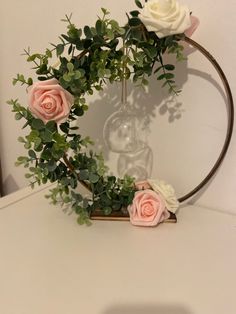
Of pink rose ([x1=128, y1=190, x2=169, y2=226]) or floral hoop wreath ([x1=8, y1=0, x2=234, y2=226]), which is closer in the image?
floral hoop wreath ([x1=8, y1=0, x2=234, y2=226])

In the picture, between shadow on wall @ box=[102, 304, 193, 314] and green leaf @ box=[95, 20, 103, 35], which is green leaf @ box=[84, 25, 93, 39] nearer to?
green leaf @ box=[95, 20, 103, 35]

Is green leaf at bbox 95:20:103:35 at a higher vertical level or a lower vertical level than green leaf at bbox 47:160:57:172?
higher

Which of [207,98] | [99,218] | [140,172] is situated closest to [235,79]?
[207,98]

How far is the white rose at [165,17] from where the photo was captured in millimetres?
649

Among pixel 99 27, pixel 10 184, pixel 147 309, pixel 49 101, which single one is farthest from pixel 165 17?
pixel 10 184

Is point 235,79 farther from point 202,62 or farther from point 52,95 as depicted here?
point 52,95

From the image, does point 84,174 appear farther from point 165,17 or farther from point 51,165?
point 165,17

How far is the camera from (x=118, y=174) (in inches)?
37.5

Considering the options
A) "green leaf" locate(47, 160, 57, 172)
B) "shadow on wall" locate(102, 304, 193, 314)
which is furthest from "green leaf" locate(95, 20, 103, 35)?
"shadow on wall" locate(102, 304, 193, 314)

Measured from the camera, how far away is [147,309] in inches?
21.6

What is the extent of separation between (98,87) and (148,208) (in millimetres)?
280

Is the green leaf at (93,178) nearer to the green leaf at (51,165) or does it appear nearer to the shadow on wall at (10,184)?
the green leaf at (51,165)

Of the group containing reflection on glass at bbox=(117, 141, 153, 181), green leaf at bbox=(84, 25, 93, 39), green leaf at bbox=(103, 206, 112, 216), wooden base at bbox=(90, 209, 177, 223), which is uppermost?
green leaf at bbox=(84, 25, 93, 39)

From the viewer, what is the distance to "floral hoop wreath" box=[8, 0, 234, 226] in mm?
676
